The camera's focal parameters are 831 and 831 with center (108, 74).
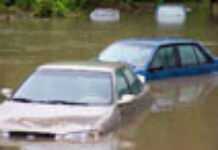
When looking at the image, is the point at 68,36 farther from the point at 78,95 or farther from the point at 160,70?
the point at 78,95

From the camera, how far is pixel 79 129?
36.4 feet

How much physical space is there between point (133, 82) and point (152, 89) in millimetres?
4671

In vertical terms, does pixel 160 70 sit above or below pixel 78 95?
below

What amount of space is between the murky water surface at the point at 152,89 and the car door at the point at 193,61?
0.74 ft

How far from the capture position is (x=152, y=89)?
734 inches

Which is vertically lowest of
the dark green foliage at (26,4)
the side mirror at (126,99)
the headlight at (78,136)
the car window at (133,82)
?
the dark green foliage at (26,4)

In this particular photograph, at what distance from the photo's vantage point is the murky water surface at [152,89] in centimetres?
1240

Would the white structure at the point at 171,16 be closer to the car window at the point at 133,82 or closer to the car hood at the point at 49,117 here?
the car window at the point at 133,82

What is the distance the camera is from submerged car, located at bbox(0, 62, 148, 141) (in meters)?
11.2

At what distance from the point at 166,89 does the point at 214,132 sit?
5.18 m

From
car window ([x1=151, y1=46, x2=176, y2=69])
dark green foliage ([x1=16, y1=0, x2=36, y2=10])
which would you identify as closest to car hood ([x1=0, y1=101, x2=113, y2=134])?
car window ([x1=151, y1=46, x2=176, y2=69])

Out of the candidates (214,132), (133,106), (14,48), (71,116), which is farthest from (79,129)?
(14,48)

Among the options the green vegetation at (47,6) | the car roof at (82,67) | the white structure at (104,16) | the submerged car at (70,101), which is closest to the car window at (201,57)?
the submerged car at (70,101)

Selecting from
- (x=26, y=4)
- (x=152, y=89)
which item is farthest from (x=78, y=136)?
(x=26, y=4)
